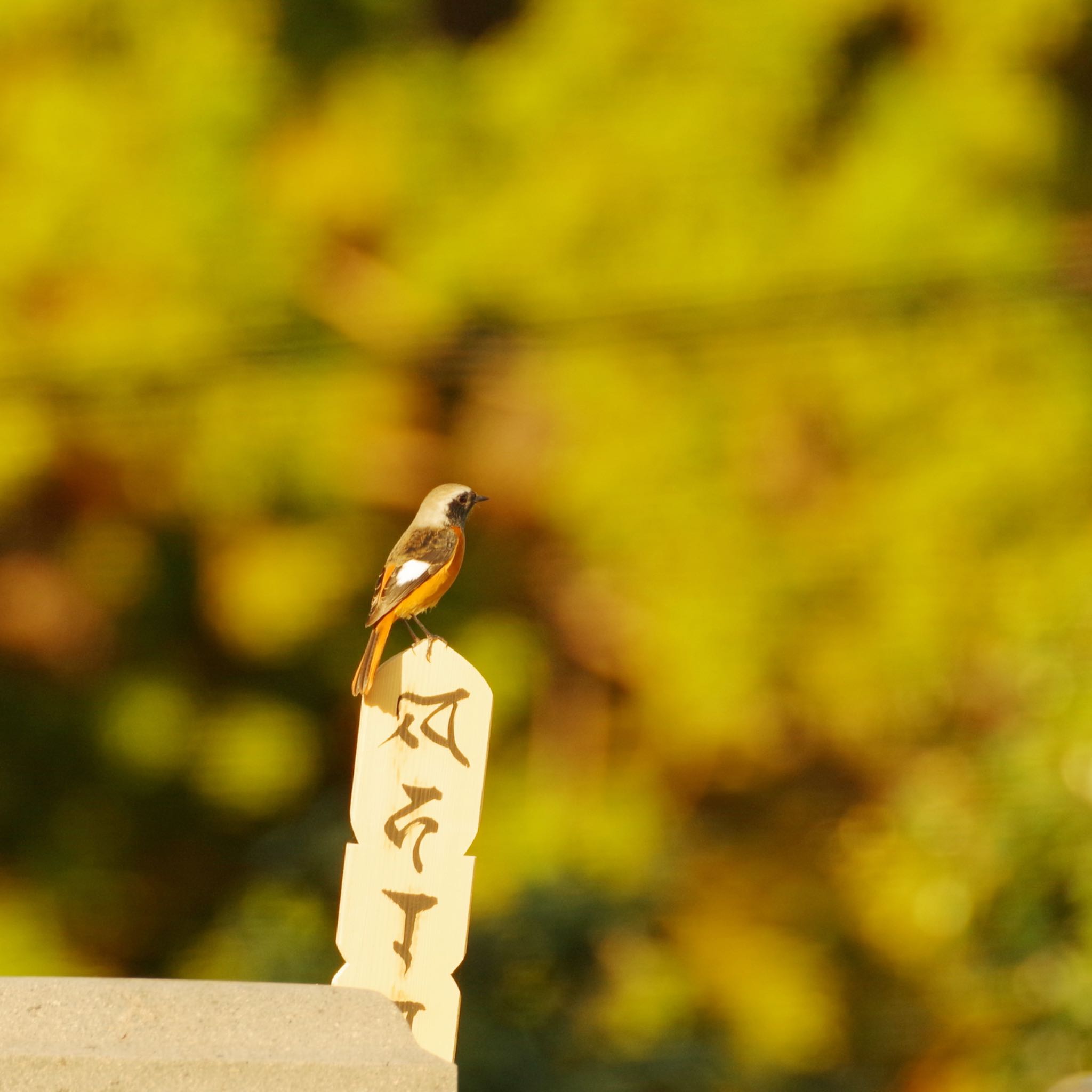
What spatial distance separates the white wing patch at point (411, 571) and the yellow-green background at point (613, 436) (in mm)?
1687

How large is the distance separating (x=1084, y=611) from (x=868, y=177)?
1.05 m

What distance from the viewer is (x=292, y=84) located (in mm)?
3559

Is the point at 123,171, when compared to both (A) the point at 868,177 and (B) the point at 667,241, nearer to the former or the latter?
(B) the point at 667,241

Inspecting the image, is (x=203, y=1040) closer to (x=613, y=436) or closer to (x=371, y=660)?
(x=371, y=660)

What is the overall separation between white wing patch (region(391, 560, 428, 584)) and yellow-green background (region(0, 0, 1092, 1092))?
5.53ft

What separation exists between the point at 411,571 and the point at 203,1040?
2.02 feet

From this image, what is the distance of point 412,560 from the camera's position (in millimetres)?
1696

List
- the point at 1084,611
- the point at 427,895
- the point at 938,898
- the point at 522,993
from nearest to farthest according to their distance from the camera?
the point at 427,895 < the point at 522,993 < the point at 1084,611 < the point at 938,898

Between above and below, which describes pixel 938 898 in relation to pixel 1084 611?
below

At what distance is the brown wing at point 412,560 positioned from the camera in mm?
1694

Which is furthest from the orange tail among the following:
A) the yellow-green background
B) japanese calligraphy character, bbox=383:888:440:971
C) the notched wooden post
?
the yellow-green background

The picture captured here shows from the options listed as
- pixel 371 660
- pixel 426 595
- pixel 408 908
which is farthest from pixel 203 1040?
pixel 426 595

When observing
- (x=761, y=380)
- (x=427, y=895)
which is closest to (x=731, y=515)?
(x=761, y=380)

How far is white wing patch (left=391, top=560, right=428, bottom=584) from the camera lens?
1.69m
